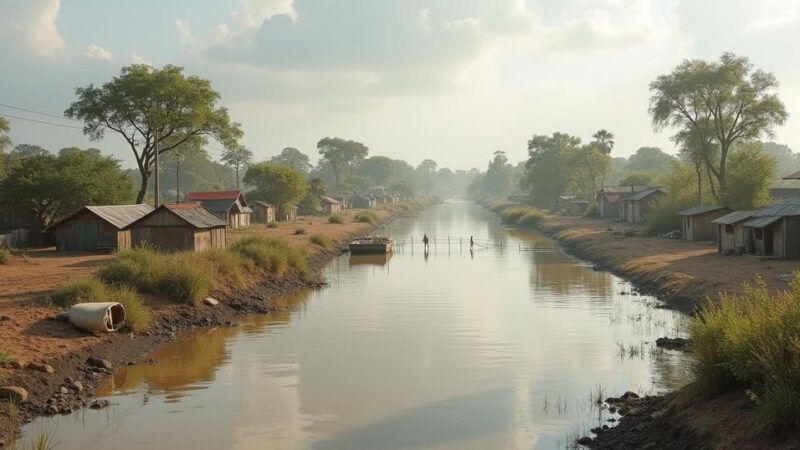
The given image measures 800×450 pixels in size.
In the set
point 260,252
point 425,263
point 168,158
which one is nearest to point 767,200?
point 425,263

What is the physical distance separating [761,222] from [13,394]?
114 feet

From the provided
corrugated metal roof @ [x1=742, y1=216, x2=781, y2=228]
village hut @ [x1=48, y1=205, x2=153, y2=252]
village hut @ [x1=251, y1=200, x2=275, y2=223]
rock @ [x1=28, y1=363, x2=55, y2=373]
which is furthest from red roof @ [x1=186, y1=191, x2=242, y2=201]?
rock @ [x1=28, y1=363, x2=55, y2=373]

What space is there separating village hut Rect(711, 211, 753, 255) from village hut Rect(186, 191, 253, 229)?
4263 cm

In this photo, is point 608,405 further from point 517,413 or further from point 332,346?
point 332,346

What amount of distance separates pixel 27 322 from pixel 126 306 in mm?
3116

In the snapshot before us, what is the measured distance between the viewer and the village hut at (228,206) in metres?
68.6

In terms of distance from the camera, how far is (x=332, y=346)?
24281 millimetres

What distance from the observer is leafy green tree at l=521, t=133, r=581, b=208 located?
11712 centimetres

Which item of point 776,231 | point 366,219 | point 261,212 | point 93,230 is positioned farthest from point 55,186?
point 366,219

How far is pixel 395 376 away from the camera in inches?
795

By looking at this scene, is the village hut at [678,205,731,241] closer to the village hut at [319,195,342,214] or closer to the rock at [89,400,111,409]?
the rock at [89,400,111,409]

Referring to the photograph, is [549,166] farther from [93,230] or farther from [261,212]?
[93,230]

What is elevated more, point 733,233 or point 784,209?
point 784,209

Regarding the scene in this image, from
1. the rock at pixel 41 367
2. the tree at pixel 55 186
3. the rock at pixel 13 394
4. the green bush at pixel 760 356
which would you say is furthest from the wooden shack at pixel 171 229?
the green bush at pixel 760 356
